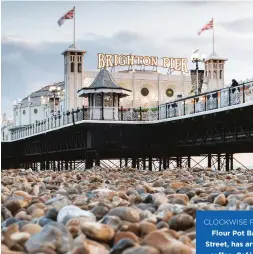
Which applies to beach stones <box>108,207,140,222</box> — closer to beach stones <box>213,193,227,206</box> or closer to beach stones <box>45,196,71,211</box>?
beach stones <box>45,196,71,211</box>

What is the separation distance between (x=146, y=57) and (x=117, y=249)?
97.6ft

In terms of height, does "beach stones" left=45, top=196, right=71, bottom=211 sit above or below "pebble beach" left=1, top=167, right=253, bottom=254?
above

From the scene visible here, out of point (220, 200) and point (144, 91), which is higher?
point (144, 91)

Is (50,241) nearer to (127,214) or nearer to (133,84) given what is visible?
(127,214)

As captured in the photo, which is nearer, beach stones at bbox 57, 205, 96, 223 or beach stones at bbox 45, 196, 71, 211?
beach stones at bbox 57, 205, 96, 223

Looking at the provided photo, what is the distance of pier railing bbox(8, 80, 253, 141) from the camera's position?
525 inches

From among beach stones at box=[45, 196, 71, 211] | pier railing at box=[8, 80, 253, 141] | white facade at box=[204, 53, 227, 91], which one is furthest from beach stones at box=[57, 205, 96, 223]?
white facade at box=[204, 53, 227, 91]

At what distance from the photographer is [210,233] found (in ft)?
8.67

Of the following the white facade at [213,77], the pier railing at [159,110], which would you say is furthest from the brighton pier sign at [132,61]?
the pier railing at [159,110]

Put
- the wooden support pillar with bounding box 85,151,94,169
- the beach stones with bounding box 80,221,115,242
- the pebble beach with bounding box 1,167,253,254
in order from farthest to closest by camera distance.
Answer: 1. the wooden support pillar with bounding box 85,151,94,169
2. the beach stones with bounding box 80,221,115,242
3. the pebble beach with bounding box 1,167,253,254

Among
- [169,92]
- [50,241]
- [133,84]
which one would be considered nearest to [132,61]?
[169,92]

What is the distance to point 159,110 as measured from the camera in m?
17.4

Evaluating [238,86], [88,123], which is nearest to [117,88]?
[88,123]

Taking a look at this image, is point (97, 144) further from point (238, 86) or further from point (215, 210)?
point (215, 210)
